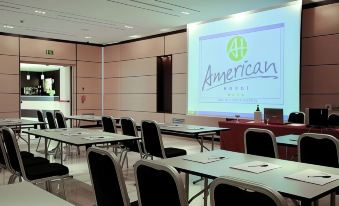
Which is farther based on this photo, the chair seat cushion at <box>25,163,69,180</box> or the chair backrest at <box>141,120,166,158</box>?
the chair backrest at <box>141,120,166,158</box>

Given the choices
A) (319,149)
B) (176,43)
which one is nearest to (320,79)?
(319,149)

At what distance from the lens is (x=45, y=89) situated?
19.3 m

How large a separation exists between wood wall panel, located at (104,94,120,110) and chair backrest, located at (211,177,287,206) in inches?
416

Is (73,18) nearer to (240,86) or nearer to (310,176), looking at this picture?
(240,86)

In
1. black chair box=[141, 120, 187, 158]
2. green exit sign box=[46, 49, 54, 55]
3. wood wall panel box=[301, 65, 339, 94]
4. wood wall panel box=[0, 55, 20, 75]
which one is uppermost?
green exit sign box=[46, 49, 54, 55]

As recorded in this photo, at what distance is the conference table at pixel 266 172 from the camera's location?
1804mm

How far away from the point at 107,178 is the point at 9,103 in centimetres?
920

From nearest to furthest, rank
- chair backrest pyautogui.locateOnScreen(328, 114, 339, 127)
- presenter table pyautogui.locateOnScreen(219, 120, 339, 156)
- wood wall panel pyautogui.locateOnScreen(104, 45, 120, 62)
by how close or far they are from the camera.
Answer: chair backrest pyautogui.locateOnScreen(328, 114, 339, 127) < presenter table pyautogui.locateOnScreen(219, 120, 339, 156) < wood wall panel pyautogui.locateOnScreen(104, 45, 120, 62)

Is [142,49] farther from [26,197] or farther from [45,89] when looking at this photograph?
[45,89]

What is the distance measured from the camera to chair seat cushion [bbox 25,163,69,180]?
3.21 meters

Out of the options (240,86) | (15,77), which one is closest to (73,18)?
(15,77)

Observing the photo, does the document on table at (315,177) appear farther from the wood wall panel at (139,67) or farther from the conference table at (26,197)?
the wood wall panel at (139,67)

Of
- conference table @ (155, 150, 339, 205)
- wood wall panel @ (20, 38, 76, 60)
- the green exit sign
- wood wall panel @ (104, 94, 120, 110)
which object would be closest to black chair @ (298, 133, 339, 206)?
conference table @ (155, 150, 339, 205)

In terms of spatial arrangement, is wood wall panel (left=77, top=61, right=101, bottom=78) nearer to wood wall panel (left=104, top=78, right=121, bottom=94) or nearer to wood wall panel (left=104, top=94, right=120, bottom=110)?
wood wall panel (left=104, top=78, right=121, bottom=94)
